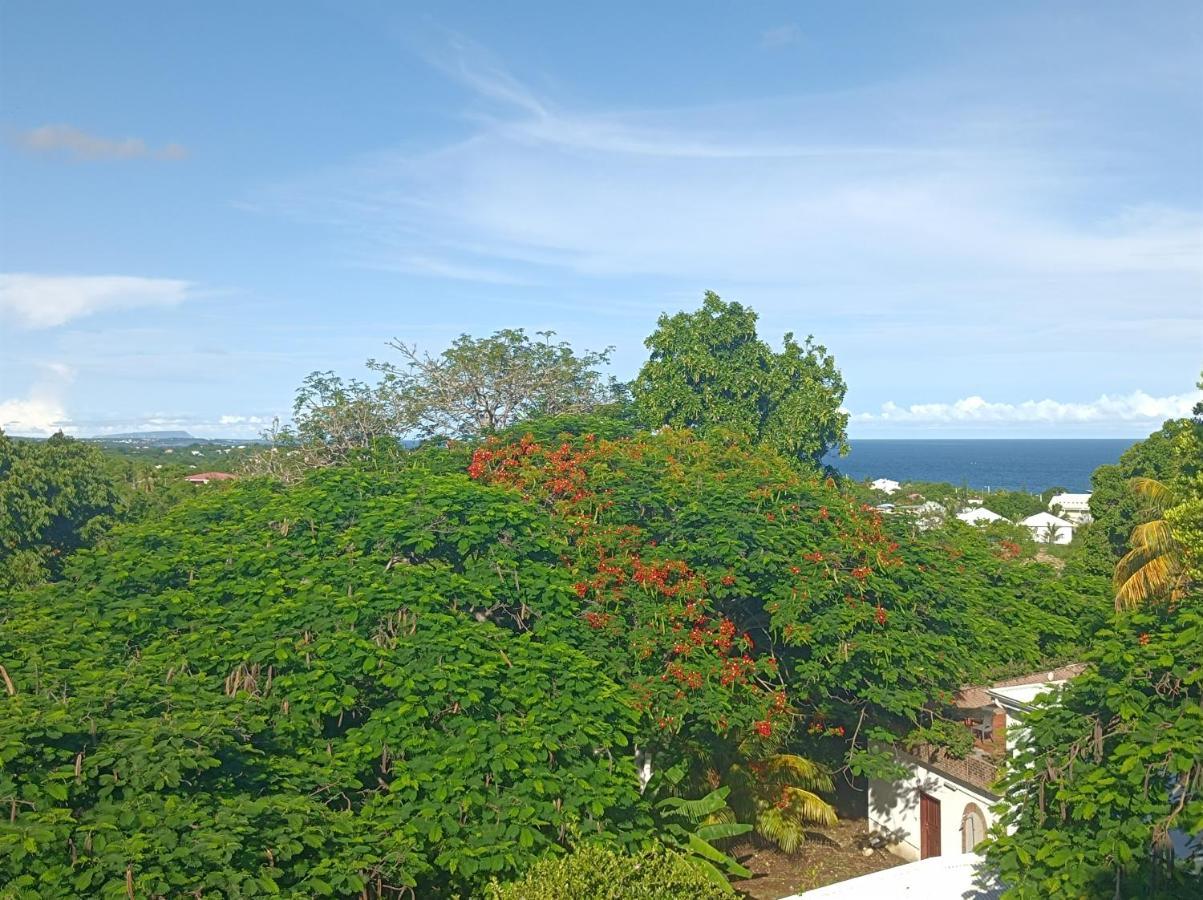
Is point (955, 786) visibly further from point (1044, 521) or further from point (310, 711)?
point (1044, 521)

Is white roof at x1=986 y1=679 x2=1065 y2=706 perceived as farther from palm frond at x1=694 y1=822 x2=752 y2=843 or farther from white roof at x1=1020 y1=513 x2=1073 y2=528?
white roof at x1=1020 y1=513 x2=1073 y2=528

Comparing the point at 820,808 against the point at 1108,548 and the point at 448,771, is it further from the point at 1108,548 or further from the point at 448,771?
the point at 1108,548

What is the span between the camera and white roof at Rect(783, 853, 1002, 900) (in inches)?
595

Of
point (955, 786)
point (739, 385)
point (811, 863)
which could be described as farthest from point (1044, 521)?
point (811, 863)

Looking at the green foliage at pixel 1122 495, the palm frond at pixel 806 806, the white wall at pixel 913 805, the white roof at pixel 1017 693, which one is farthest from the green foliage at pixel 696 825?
the green foliage at pixel 1122 495

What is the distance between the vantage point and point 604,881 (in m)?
10.8

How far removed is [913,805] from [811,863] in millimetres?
2810

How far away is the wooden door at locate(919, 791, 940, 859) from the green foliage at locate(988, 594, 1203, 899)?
8.55 metres

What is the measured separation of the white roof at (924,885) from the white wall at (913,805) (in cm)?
398

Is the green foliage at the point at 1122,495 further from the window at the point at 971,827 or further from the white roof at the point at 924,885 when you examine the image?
the white roof at the point at 924,885

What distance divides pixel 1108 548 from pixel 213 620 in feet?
123

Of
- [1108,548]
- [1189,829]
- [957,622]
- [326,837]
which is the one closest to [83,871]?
[326,837]

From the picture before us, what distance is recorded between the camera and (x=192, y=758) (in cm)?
1142

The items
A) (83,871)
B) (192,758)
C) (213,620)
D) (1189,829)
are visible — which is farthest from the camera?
(213,620)
